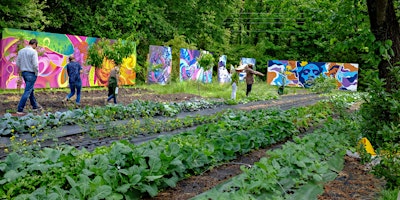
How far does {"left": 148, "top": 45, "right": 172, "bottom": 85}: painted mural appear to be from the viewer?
80.1 ft

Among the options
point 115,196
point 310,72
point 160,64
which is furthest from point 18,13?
point 310,72

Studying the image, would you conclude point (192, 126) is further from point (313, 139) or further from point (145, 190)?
point (145, 190)

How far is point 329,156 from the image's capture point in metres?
5.93

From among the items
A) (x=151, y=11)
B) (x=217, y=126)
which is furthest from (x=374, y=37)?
(x=151, y=11)

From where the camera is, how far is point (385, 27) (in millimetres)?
7504

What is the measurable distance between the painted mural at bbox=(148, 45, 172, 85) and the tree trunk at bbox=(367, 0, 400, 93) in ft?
55.8

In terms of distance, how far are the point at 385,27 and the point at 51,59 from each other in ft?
47.4

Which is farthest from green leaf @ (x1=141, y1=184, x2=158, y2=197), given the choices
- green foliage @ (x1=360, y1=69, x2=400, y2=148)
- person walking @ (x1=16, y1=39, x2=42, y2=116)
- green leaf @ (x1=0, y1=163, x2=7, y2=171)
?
person walking @ (x1=16, y1=39, x2=42, y2=116)

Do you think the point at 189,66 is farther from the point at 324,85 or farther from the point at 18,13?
the point at 18,13

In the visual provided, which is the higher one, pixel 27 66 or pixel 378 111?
pixel 27 66

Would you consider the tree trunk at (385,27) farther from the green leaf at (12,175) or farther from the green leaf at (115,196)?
the green leaf at (12,175)

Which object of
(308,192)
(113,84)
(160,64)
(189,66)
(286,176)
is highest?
(160,64)

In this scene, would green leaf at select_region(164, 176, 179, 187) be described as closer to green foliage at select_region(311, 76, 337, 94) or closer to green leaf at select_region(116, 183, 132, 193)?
green leaf at select_region(116, 183, 132, 193)

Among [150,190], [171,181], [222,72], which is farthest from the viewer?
[222,72]
